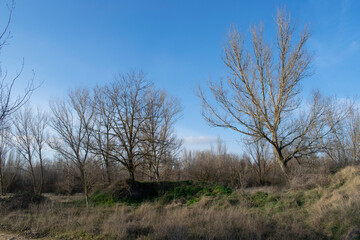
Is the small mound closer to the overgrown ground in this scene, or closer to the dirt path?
the overgrown ground

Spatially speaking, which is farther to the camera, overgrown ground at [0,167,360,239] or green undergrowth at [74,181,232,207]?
green undergrowth at [74,181,232,207]

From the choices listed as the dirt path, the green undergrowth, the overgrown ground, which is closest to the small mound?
the overgrown ground

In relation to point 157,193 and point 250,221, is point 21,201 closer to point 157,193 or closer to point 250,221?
point 157,193

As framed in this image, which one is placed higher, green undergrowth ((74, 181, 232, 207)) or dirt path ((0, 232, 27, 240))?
green undergrowth ((74, 181, 232, 207))

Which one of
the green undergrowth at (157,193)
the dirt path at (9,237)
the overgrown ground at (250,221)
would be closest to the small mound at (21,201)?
the overgrown ground at (250,221)

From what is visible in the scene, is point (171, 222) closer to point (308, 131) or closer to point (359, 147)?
point (308, 131)

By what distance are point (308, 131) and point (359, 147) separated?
44.5 ft

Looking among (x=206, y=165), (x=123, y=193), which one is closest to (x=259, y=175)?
(x=206, y=165)

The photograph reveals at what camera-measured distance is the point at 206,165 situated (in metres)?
29.4

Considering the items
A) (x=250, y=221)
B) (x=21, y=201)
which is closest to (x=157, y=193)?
(x=21, y=201)

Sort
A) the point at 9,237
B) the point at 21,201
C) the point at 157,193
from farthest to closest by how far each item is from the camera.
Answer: the point at 157,193, the point at 21,201, the point at 9,237

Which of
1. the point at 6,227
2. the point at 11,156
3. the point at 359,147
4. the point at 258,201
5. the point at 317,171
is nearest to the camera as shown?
the point at 6,227

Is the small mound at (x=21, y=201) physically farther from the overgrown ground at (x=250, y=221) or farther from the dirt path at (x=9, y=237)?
the dirt path at (x=9, y=237)

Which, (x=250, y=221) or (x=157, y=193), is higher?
(x=157, y=193)
